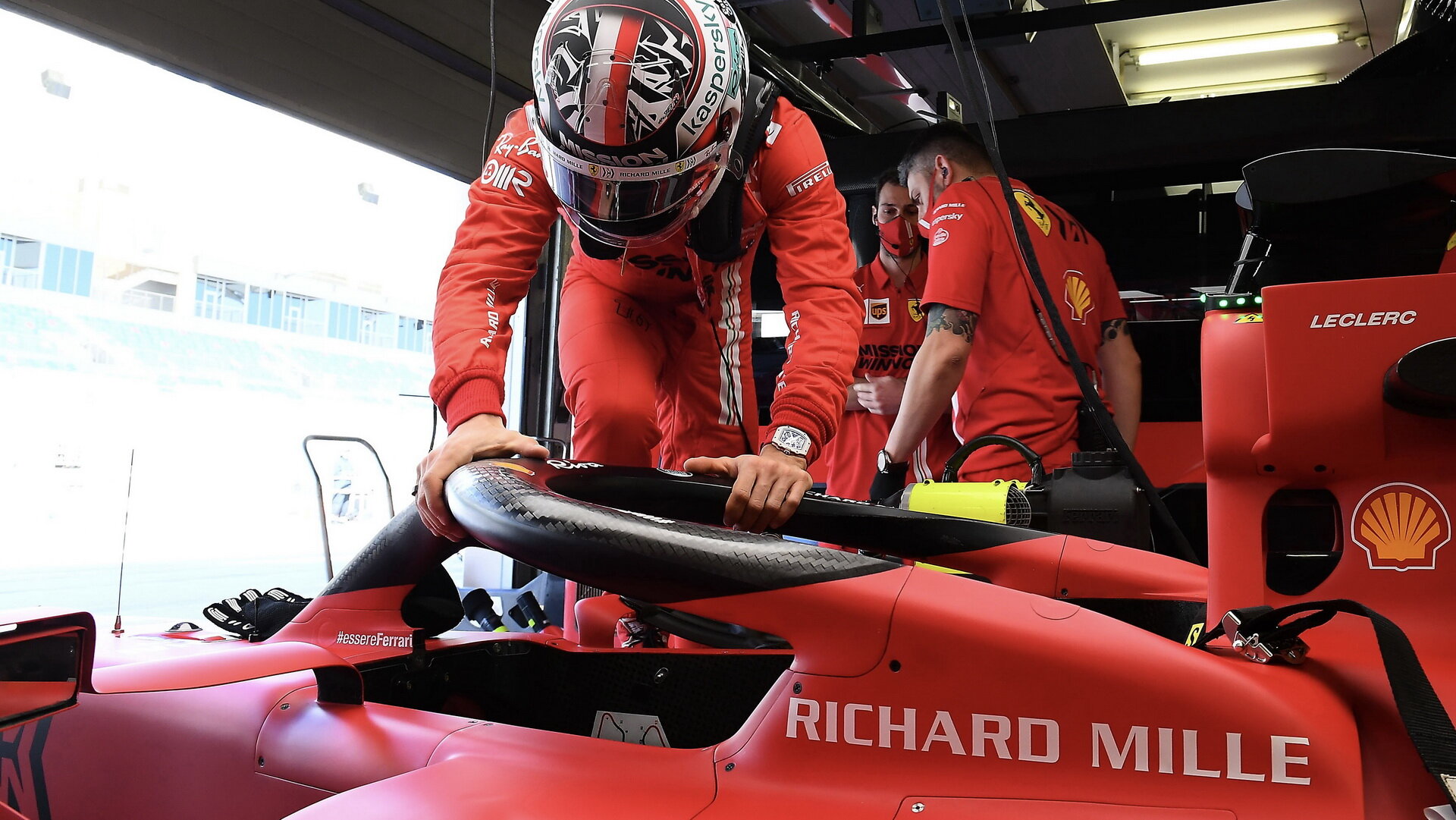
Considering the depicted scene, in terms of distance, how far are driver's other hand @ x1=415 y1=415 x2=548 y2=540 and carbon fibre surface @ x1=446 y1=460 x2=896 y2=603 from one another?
271 mm

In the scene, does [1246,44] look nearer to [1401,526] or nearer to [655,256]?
[655,256]

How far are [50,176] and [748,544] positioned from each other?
10.9ft

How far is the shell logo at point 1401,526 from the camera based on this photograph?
2.68 feet

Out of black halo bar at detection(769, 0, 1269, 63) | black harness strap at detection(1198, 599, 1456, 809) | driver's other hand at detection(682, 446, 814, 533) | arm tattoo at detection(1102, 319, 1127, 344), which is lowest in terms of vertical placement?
black harness strap at detection(1198, 599, 1456, 809)

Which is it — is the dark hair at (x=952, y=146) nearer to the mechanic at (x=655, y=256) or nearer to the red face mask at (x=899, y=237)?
the red face mask at (x=899, y=237)

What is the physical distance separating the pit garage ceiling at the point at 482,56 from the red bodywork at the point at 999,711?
Result: 2.84 m

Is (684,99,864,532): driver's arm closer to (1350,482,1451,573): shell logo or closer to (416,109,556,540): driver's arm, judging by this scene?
(416,109,556,540): driver's arm

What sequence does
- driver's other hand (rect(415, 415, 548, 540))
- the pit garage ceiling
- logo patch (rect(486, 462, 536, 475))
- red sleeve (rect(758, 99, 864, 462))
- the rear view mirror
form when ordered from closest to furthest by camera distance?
the rear view mirror < logo patch (rect(486, 462, 536, 475)) < driver's other hand (rect(415, 415, 548, 540)) < red sleeve (rect(758, 99, 864, 462)) < the pit garage ceiling

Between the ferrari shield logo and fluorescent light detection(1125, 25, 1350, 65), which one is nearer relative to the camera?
the ferrari shield logo

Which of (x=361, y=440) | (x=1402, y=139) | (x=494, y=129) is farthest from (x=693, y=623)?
(x=494, y=129)

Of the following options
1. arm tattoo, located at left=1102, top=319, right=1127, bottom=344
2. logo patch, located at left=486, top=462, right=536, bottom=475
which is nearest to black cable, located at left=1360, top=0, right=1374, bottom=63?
arm tattoo, located at left=1102, top=319, right=1127, bottom=344

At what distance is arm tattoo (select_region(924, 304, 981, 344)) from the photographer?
2.50 metres

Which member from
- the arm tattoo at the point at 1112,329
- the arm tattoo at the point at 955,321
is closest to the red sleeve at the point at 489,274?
the arm tattoo at the point at 955,321

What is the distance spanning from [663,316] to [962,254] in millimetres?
893
